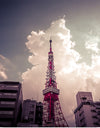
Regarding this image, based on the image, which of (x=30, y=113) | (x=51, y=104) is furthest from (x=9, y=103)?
(x=51, y=104)

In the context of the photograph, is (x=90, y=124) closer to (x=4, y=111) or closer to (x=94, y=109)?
(x=94, y=109)

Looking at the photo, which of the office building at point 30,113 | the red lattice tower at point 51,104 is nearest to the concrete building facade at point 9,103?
the office building at point 30,113

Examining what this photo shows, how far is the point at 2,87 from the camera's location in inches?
2331

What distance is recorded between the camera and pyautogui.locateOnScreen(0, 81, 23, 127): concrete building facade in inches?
2009

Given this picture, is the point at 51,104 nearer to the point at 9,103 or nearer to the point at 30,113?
the point at 30,113

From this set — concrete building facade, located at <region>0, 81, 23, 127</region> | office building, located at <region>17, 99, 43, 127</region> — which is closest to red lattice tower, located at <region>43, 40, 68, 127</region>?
office building, located at <region>17, 99, 43, 127</region>

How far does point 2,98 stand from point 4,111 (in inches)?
248

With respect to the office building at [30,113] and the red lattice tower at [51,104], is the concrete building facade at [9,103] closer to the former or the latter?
the office building at [30,113]

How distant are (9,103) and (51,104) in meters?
30.2

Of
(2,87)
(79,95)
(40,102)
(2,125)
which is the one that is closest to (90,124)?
(79,95)

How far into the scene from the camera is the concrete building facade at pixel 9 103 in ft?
167

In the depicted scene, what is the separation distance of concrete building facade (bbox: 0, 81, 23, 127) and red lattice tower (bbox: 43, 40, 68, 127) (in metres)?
19.2

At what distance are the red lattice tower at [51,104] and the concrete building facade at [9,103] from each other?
1920cm

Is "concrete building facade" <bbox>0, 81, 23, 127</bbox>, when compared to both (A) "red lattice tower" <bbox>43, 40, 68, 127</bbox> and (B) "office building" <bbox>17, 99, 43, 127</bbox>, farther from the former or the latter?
(A) "red lattice tower" <bbox>43, 40, 68, 127</bbox>
